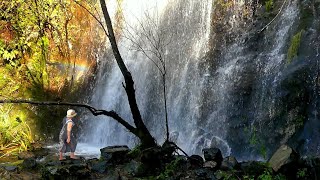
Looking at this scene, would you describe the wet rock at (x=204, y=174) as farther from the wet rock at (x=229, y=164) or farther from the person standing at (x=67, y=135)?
the person standing at (x=67, y=135)

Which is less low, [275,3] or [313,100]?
[275,3]

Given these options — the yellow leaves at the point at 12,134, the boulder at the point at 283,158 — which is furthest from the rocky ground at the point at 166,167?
the yellow leaves at the point at 12,134

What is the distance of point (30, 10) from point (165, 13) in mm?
4940

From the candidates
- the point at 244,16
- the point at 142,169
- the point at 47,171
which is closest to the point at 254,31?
the point at 244,16

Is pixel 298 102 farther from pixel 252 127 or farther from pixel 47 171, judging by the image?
pixel 47 171

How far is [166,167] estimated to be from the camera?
26.6 feet

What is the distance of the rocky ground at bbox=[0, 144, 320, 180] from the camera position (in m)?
7.25

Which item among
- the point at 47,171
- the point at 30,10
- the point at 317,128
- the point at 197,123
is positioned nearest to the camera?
the point at 47,171

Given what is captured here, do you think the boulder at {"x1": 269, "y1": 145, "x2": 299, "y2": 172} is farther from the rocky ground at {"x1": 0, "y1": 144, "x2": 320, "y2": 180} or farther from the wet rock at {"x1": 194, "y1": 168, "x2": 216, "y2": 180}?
the wet rock at {"x1": 194, "y1": 168, "x2": 216, "y2": 180}

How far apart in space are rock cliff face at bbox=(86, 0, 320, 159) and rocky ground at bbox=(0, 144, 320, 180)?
89 centimetres

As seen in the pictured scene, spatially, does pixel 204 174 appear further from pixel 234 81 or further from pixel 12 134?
pixel 12 134

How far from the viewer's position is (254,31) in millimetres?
11977

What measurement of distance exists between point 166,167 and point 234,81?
13.9 ft

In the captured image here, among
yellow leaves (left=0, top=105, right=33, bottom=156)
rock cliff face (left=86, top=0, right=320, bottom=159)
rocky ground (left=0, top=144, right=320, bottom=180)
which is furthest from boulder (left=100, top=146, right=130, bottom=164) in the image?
yellow leaves (left=0, top=105, right=33, bottom=156)
